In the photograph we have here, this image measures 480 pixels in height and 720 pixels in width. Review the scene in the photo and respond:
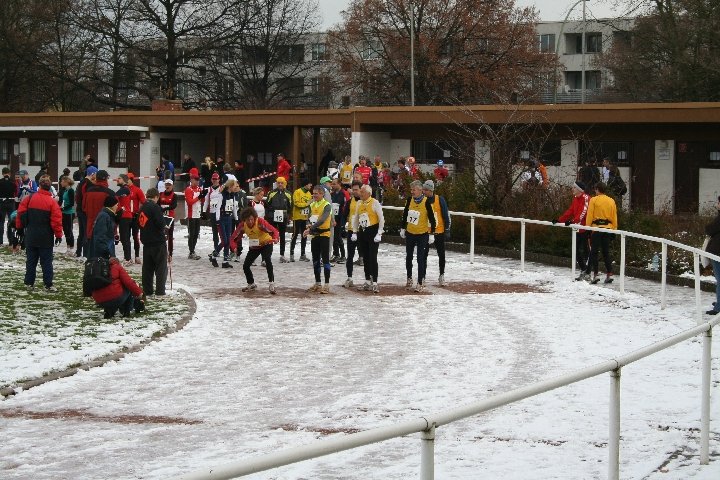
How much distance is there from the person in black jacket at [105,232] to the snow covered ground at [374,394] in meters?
1.47

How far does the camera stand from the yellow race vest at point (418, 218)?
2000 cm

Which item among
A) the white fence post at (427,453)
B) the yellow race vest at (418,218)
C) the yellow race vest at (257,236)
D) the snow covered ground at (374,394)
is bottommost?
the snow covered ground at (374,394)

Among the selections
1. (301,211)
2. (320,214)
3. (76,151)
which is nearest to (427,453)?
(320,214)

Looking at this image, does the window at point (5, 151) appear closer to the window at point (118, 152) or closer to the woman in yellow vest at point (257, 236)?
the window at point (118, 152)

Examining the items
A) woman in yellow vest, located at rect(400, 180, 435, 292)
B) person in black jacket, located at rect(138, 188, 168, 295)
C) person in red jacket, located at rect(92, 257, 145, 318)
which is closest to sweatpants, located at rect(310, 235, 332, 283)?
woman in yellow vest, located at rect(400, 180, 435, 292)

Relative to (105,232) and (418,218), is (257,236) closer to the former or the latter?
(418,218)

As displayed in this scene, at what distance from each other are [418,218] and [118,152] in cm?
2900

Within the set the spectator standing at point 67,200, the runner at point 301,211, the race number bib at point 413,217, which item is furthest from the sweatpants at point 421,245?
the spectator standing at point 67,200

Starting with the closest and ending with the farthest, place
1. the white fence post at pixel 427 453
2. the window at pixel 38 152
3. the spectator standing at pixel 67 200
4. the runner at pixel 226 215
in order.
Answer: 1. the white fence post at pixel 427 453
2. the runner at pixel 226 215
3. the spectator standing at pixel 67 200
4. the window at pixel 38 152

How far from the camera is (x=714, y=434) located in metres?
9.65

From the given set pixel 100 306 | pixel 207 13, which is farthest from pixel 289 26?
pixel 100 306

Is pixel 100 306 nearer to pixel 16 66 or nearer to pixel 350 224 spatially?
pixel 350 224

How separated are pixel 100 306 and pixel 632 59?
4247 cm

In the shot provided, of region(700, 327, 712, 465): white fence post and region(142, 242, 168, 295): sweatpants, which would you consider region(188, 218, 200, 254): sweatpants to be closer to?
region(142, 242, 168, 295): sweatpants
